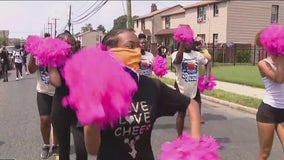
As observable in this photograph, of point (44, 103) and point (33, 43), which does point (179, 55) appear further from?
point (33, 43)

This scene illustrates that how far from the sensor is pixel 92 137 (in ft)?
7.32

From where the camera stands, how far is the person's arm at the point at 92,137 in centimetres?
216

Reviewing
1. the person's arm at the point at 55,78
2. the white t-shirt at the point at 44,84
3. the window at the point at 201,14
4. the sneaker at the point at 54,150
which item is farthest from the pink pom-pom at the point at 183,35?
the window at the point at 201,14

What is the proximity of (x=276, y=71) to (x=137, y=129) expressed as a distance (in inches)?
103

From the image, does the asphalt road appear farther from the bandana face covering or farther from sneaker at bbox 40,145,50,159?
the bandana face covering

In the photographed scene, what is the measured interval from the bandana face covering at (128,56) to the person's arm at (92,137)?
0.48 metres

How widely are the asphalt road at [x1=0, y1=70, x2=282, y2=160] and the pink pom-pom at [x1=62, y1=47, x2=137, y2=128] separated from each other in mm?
4880

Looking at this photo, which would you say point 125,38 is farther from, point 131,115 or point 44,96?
point 44,96

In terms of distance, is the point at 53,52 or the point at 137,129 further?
the point at 53,52

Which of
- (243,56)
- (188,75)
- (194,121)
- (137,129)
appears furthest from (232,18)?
(137,129)

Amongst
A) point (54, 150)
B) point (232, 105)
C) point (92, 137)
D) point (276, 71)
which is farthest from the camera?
point (232, 105)

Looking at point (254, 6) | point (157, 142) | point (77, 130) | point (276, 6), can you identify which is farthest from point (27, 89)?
point (276, 6)

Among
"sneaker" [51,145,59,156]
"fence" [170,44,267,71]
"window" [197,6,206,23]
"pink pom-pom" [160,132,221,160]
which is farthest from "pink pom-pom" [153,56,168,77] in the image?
"window" [197,6,206,23]

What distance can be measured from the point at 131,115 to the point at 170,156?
385mm
